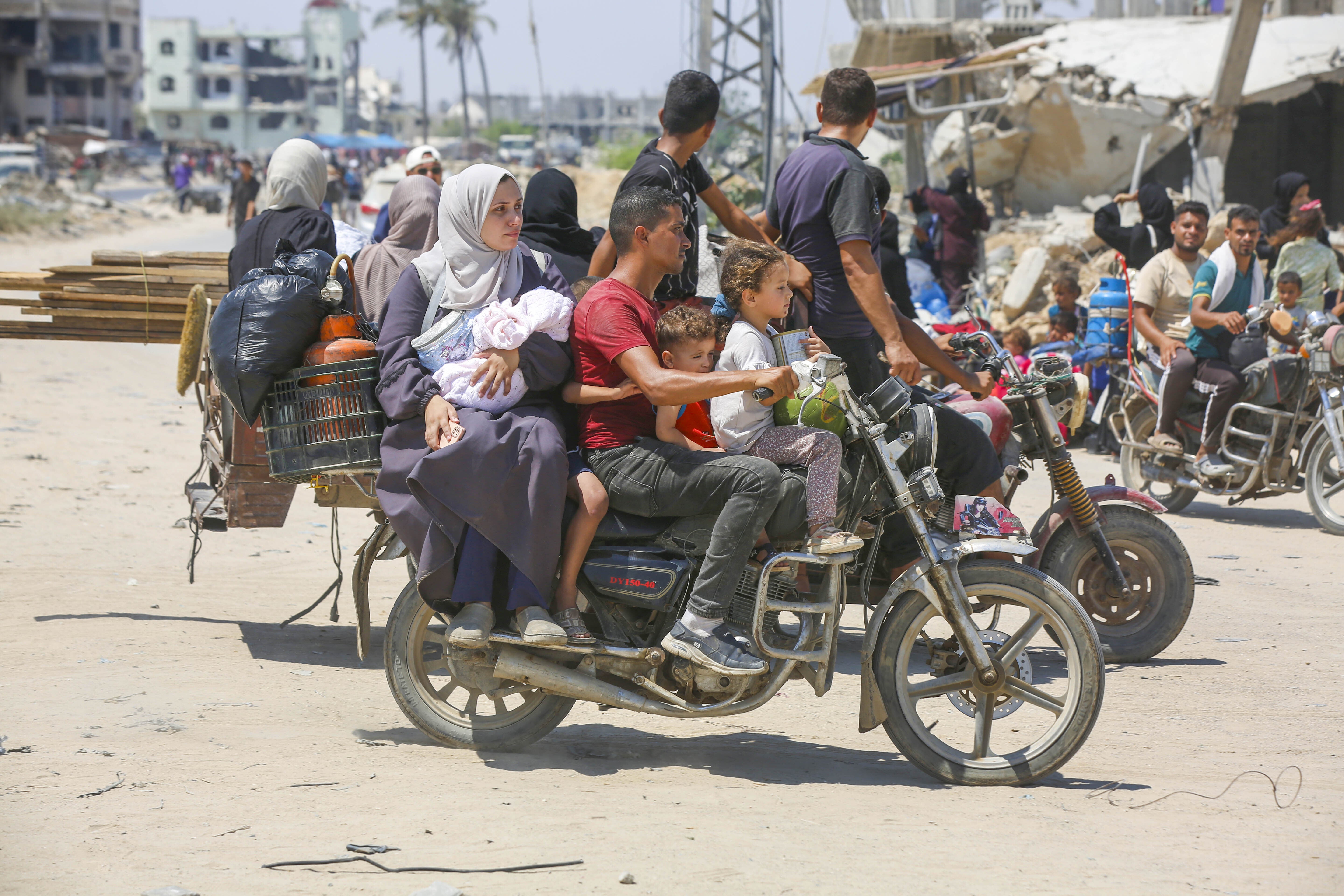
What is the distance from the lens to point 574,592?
411cm

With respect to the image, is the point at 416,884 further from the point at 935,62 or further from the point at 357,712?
the point at 935,62

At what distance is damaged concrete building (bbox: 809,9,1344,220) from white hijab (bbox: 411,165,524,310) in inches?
466

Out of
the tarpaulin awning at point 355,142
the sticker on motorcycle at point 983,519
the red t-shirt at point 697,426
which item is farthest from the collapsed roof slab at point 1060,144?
the tarpaulin awning at point 355,142

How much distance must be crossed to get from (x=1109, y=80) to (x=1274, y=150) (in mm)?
2759

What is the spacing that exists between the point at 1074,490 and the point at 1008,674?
1.43 metres

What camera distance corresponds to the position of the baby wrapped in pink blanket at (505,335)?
3990 millimetres

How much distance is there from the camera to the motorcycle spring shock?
5270 millimetres

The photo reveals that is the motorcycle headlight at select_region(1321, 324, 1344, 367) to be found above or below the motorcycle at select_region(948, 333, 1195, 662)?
above

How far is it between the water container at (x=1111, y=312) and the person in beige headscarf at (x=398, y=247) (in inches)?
247

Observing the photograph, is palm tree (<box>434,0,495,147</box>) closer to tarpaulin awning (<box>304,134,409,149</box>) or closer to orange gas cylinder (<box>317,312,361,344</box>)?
tarpaulin awning (<box>304,134,409,149</box>)

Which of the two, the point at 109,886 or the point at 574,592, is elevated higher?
the point at 574,592

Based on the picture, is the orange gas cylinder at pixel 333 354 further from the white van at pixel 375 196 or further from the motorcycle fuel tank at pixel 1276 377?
the white van at pixel 375 196

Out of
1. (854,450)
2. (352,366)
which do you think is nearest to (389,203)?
(352,366)

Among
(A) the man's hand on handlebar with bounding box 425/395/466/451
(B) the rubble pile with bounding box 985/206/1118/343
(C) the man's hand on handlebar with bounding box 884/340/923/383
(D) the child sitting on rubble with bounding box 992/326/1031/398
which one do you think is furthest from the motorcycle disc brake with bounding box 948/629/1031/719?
(B) the rubble pile with bounding box 985/206/1118/343
